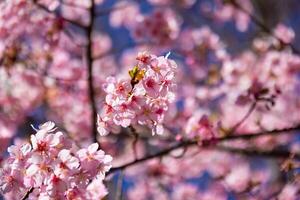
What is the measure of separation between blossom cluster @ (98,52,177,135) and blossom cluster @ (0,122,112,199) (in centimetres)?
24

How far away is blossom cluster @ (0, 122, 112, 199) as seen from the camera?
3.03 meters

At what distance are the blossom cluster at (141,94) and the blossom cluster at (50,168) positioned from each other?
244 millimetres

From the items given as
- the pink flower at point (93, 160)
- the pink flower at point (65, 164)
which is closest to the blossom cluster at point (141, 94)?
the pink flower at point (93, 160)

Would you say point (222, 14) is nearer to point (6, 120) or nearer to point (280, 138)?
point (280, 138)

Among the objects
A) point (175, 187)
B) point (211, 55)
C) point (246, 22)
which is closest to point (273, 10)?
point (246, 22)

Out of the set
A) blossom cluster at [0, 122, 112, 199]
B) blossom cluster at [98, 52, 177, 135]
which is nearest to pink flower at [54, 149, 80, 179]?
blossom cluster at [0, 122, 112, 199]

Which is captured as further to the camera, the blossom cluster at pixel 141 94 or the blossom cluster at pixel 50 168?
the blossom cluster at pixel 141 94

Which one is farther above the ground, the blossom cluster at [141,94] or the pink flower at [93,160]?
the blossom cluster at [141,94]

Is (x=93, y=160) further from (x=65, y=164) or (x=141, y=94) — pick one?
(x=141, y=94)

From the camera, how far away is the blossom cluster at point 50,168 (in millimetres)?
3031

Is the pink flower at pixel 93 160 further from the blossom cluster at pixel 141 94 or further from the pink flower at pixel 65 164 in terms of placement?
the blossom cluster at pixel 141 94

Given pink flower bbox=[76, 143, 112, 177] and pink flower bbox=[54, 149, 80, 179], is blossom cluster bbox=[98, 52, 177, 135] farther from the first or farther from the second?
pink flower bbox=[54, 149, 80, 179]

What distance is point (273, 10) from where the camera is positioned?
9.57 metres

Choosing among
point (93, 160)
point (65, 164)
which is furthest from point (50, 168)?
point (93, 160)
